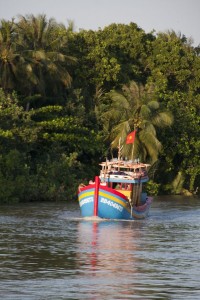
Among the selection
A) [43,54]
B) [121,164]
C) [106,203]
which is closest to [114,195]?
[106,203]

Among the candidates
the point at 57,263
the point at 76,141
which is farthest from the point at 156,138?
the point at 57,263

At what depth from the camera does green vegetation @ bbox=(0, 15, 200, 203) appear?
63.9 metres

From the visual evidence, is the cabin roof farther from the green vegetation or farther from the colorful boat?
the green vegetation

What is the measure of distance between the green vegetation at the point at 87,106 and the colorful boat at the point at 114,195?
1013 cm

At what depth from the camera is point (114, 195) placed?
4541cm

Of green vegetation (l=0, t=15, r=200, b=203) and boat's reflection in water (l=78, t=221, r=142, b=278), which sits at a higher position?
green vegetation (l=0, t=15, r=200, b=203)

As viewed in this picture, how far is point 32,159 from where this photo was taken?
6681 cm

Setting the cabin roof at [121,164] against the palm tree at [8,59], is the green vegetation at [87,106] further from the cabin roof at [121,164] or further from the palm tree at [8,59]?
the cabin roof at [121,164]

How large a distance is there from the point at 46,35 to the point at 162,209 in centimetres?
1953

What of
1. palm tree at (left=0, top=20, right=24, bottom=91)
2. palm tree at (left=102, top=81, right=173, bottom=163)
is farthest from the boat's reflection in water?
palm tree at (left=102, top=81, right=173, bottom=163)

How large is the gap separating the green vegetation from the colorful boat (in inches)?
399

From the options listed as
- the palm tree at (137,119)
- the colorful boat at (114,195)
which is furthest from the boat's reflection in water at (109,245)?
the palm tree at (137,119)

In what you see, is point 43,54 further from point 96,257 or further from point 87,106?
point 96,257

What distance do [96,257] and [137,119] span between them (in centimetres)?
4169
